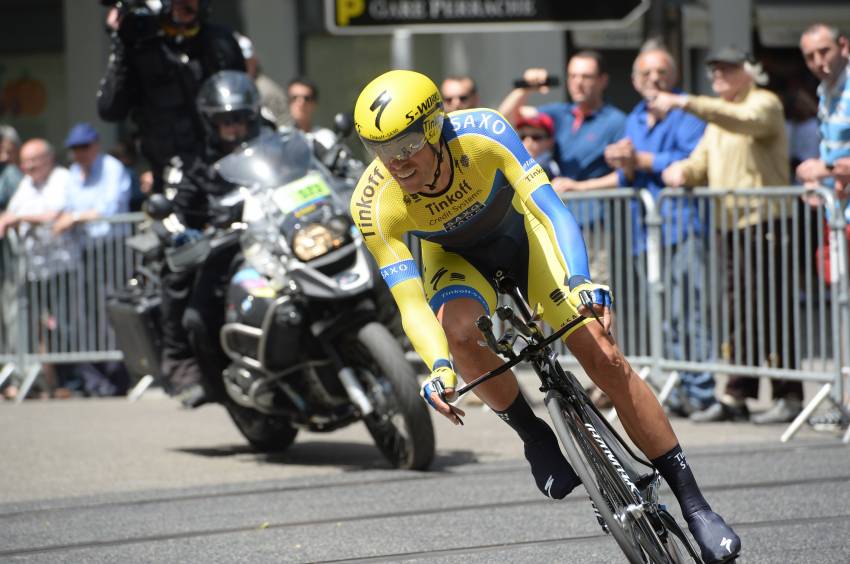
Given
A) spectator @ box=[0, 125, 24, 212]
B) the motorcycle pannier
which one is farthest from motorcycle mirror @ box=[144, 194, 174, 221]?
spectator @ box=[0, 125, 24, 212]

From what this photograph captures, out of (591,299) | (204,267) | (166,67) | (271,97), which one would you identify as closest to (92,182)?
(271,97)

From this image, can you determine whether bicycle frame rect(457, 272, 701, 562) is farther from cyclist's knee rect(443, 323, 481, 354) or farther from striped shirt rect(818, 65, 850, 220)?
striped shirt rect(818, 65, 850, 220)

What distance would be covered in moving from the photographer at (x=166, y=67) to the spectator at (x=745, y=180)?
2879 millimetres

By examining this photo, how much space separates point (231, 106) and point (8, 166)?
555cm

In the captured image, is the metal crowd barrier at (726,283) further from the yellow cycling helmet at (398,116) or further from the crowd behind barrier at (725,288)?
the yellow cycling helmet at (398,116)

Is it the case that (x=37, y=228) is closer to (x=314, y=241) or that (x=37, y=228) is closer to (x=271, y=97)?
(x=271, y=97)

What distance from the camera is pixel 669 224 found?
10.8 m

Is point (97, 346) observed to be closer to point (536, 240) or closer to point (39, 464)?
point (39, 464)

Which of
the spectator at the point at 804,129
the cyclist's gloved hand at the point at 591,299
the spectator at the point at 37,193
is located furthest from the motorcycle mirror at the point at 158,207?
the spectator at the point at 804,129

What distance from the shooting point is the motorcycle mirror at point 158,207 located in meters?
9.36

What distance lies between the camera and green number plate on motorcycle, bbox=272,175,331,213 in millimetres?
9094

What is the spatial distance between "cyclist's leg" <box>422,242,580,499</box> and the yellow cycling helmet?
57 centimetres

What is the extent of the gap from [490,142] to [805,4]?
14045 millimetres

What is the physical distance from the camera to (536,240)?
20.1 ft
